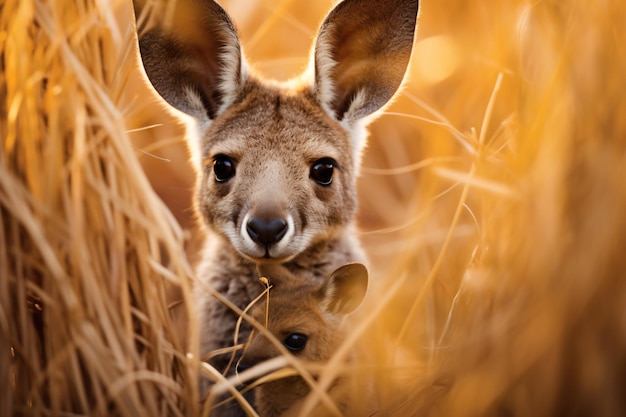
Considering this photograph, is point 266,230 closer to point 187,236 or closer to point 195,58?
point 187,236

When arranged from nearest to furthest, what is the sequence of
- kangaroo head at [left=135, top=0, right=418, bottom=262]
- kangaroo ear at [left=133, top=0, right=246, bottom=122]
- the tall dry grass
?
the tall dry grass
kangaroo head at [left=135, top=0, right=418, bottom=262]
kangaroo ear at [left=133, top=0, right=246, bottom=122]

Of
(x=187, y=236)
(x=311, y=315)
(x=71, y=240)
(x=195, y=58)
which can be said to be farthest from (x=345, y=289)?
(x=195, y=58)

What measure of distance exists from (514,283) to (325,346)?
1.11 metres

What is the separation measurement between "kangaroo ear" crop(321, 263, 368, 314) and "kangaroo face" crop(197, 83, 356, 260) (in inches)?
10.5

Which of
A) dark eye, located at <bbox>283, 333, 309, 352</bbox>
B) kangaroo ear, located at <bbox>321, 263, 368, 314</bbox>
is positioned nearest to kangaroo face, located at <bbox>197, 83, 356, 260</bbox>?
kangaroo ear, located at <bbox>321, 263, 368, 314</bbox>

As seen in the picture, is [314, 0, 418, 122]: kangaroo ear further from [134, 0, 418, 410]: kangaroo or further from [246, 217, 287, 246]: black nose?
[246, 217, 287, 246]: black nose

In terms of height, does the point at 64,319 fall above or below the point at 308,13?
below

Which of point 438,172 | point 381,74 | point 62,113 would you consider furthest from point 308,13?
point 62,113

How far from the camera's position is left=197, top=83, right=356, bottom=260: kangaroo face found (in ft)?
9.70

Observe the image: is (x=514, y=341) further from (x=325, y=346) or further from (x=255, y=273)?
(x=255, y=273)

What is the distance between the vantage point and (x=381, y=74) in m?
3.47

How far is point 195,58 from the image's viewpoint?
3.47m

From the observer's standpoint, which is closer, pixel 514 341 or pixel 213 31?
pixel 514 341

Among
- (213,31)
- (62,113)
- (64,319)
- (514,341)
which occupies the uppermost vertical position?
(213,31)
